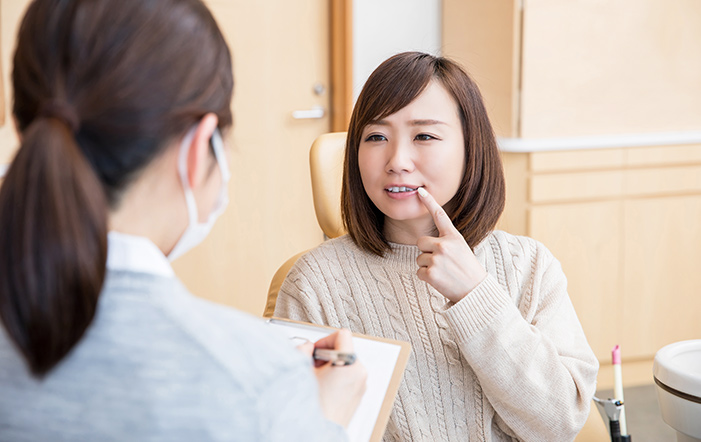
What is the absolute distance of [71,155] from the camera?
1.76 feet

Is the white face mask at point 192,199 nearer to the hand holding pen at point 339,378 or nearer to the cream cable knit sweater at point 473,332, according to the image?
the hand holding pen at point 339,378

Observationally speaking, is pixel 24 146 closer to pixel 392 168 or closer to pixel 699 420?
pixel 392 168

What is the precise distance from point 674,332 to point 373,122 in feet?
7.04

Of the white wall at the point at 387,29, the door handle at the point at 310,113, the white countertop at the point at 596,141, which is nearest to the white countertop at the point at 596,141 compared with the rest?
the white countertop at the point at 596,141

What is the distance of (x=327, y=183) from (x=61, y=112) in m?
0.99

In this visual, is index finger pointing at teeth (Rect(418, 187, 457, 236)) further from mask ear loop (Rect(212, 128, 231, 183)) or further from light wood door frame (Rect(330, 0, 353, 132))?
light wood door frame (Rect(330, 0, 353, 132))

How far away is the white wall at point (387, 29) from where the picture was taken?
294 centimetres

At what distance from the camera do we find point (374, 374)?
0.80 meters

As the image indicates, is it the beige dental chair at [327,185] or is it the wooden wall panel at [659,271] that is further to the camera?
the wooden wall panel at [659,271]

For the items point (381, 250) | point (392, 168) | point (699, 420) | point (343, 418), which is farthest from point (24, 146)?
point (699, 420)

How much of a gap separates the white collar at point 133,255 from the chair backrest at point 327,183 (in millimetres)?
908

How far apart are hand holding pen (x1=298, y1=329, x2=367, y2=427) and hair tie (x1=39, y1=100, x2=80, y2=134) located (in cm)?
36

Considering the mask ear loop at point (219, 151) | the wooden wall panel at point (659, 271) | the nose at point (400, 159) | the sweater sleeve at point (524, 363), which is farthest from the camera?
the wooden wall panel at point (659, 271)

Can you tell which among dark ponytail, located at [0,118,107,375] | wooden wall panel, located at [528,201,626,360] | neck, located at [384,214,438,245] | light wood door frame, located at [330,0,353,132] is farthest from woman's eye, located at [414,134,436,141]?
light wood door frame, located at [330,0,353,132]
